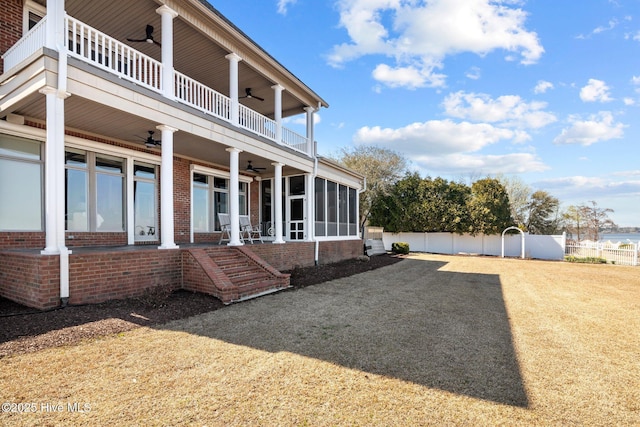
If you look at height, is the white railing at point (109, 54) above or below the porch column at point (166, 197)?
above

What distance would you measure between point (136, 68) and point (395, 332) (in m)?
9.91

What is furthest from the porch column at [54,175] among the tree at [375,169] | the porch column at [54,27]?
the tree at [375,169]

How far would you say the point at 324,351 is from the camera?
161 inches

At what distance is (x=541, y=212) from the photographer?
3162 centimetres

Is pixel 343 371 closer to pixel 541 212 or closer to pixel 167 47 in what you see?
pixel 167 47

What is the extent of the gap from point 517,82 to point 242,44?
13808 mm

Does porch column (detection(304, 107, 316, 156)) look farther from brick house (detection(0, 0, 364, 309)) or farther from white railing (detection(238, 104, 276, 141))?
white railing (detection(238, 104, 276, 141))

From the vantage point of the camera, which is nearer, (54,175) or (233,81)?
(54,175)

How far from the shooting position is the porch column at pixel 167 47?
7285mm

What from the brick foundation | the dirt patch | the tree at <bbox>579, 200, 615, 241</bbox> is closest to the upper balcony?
the brick foundation

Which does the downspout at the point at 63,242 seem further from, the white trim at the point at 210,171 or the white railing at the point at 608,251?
the white railing at the point at 608,251

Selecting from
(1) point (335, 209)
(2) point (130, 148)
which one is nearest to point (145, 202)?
(2) point (130, 148)

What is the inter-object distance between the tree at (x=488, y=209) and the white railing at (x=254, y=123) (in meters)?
17.0

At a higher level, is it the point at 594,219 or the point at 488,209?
the point at 488,209
